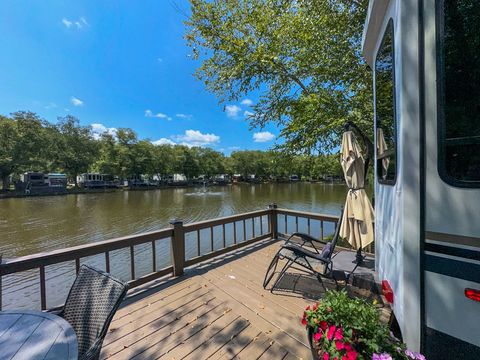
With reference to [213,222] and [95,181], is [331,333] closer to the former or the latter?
[213,222]

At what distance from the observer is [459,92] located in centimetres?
103

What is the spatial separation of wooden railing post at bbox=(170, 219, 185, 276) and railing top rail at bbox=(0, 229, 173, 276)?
0.91 feet

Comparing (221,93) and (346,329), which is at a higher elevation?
(221,93)

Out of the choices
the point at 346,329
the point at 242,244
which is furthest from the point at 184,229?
the point at 346,329

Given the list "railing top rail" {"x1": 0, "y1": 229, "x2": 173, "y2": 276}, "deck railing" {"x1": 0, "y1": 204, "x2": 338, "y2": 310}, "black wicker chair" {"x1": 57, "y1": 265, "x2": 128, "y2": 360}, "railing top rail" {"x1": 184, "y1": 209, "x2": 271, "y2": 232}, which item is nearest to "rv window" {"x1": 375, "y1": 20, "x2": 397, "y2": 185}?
"black wicker chair" {"x1": 57, "y1": 265, "x2": 128, "y2": 360}

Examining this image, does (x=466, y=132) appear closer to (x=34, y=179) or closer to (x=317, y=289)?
(x=317, y=289)

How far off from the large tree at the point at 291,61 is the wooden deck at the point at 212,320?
9.82 feet

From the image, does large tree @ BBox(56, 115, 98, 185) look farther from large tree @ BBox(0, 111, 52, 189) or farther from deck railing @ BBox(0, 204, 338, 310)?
deck railing @ BBox(0, 204, 338, 310)

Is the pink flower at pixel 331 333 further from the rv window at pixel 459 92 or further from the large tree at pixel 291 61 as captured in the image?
the large tree at pixel 291 61

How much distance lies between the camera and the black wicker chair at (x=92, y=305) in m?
1.35

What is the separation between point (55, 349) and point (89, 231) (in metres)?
13.2

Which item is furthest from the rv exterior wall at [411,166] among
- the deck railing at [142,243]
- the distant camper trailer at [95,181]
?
the distant camper trailer at [95,181]

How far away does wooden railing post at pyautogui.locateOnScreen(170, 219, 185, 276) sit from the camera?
10.9ft

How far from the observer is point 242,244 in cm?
454
